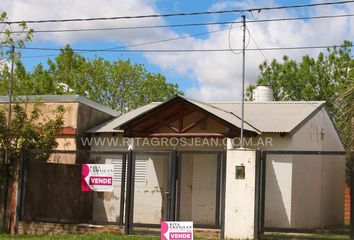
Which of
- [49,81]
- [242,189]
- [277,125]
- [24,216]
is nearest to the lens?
[242,189]

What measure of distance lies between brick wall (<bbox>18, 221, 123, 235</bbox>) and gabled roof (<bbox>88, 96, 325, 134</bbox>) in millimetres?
3536

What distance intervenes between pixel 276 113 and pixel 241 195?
6.68 meters

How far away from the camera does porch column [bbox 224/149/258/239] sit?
1334cm

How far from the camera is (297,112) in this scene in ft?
63.9

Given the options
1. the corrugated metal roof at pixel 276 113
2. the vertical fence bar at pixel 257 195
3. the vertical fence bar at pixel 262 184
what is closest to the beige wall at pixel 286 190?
the corrugated metal roof at pixel 276 113

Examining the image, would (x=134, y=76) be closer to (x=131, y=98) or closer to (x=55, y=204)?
(x=131, y=98)

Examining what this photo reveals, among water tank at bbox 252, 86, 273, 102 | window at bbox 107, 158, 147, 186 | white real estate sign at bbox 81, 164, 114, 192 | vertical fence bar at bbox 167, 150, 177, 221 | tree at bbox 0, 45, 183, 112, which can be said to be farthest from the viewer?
tree at bbox 0, 45, 183, 112

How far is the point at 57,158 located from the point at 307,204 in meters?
7.51

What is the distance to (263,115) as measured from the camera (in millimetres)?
19406

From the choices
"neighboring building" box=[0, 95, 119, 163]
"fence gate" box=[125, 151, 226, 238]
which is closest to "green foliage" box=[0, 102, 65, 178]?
"neighboring building" box=[0, 95, 119, 163]

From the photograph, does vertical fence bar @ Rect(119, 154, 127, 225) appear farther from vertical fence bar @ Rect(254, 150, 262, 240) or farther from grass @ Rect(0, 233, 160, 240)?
vertical fence bar @ Rect(254, 150, 262, 240)

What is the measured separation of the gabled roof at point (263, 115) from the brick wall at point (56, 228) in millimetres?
3536

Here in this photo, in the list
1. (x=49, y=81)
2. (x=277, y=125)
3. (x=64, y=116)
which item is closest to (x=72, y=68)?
(x=49, y=81)

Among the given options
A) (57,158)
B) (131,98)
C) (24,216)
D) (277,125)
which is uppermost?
(131,98)
